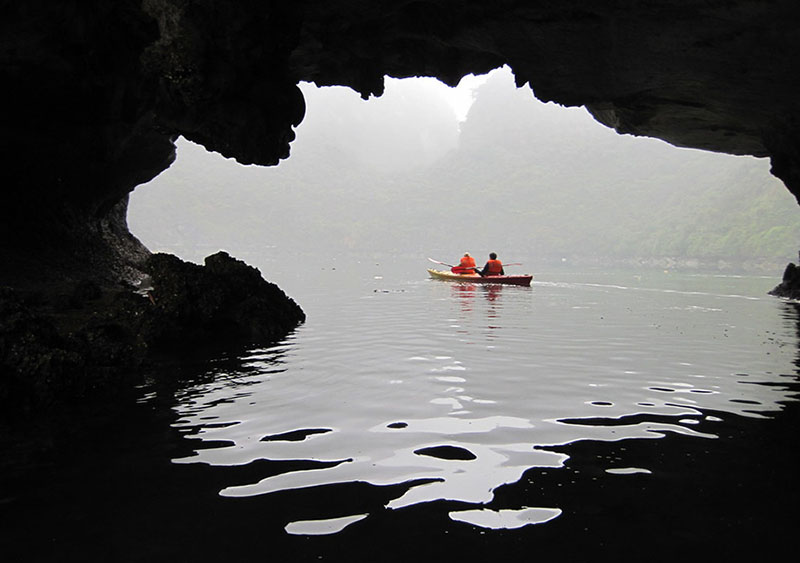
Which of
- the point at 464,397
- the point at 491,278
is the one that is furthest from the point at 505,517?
the point at 491,278

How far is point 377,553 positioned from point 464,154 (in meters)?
152

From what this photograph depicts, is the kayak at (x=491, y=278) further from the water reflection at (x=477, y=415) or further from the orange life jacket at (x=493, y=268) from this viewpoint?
the water reflection at (x=477, y=415)

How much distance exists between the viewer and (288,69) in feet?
37.2

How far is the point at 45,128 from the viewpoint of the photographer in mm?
12781

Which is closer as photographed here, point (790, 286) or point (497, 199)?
point (790, 286)

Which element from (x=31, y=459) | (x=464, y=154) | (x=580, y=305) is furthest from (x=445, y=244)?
(x=31, y=459)

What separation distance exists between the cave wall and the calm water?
495 cm

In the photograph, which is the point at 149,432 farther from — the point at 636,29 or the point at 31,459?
the point at 636,29

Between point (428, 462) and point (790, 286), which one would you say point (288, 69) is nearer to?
point (428, 462)

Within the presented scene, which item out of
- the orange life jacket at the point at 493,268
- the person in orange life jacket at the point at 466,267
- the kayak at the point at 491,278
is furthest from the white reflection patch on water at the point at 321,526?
the person in orange life jacket at the point at 466,267

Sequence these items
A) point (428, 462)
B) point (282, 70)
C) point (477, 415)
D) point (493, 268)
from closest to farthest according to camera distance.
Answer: point (428, 462) < point (477, 415) < point (282, 70) < point (493, 268)

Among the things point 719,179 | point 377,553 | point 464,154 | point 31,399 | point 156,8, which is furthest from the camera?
point 464,154

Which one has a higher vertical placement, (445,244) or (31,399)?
(445,244)

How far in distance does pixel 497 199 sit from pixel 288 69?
119m
